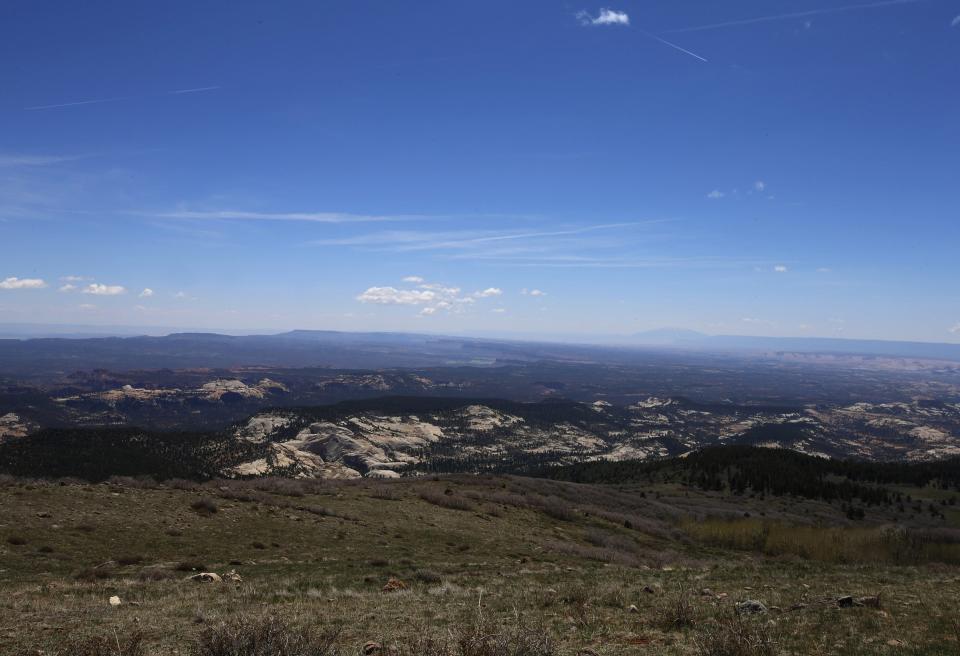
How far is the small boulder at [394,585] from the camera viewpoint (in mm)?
15680

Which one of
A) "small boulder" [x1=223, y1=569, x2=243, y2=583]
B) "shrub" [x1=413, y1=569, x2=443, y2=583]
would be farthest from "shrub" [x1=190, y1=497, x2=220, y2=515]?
"shrub" [x1=413, y1=569, x2=443, y2=583]

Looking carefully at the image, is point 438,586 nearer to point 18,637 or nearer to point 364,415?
point 18,637

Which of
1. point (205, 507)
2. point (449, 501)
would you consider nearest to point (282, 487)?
point (205, 507)

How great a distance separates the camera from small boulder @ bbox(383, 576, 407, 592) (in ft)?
51.4

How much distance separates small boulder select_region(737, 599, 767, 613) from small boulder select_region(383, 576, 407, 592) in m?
9.49

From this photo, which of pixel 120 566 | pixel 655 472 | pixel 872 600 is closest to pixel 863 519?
pixel 655 472

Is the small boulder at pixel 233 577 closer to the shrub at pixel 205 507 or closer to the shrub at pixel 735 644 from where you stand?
the shrub at pixel 205 507

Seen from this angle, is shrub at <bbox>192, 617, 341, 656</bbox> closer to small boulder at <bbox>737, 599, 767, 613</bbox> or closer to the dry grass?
small boulder at <bbox>737, 599, 767, 613</bbox>

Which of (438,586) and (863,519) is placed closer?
(438,586)

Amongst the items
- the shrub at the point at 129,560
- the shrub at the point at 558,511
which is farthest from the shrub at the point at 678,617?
the shrub at the point at 558,511

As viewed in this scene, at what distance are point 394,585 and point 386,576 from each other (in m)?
1.81

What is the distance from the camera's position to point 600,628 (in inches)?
453

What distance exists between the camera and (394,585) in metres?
16.1

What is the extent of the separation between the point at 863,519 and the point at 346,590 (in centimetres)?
5276
